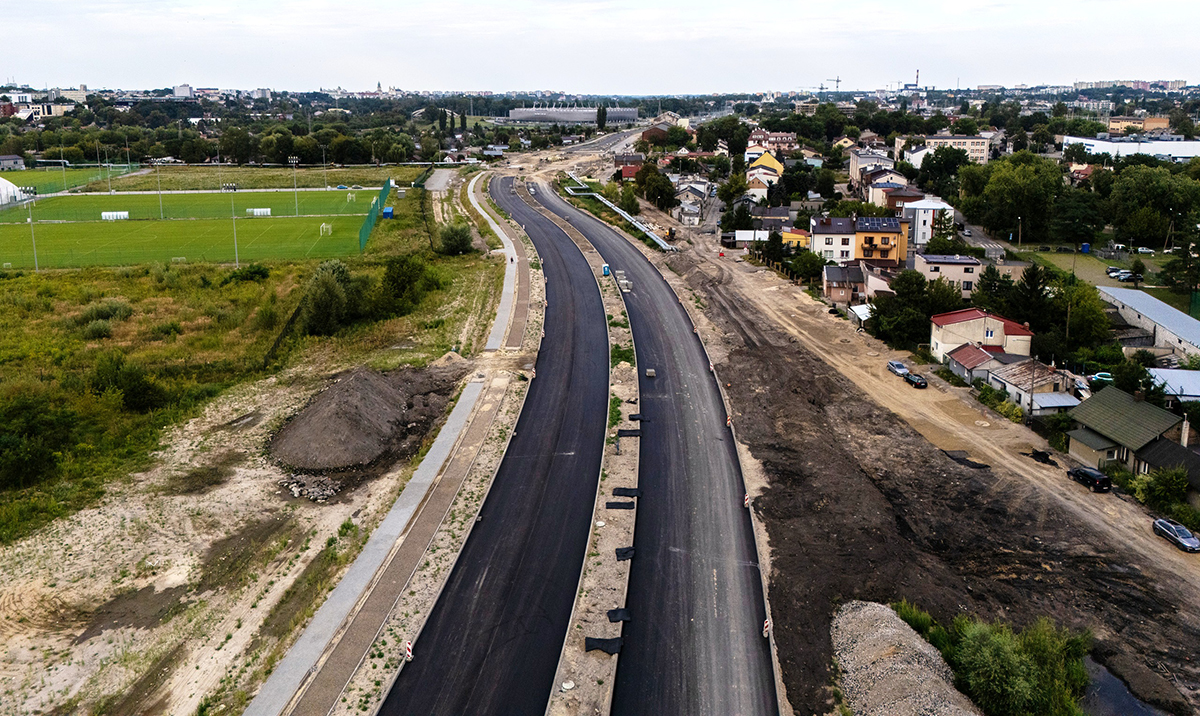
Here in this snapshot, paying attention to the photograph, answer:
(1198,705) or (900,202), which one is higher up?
(900,202)

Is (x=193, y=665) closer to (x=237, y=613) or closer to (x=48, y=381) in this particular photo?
(x=237, y=613)

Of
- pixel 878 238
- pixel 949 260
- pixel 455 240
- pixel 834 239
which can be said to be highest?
pixel 878 238

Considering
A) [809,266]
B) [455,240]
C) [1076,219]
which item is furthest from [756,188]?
[455,240]

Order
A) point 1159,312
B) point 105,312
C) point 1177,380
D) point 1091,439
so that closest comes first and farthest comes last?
point 1091,439, point 1177,380, point 1159,312, point 105,312

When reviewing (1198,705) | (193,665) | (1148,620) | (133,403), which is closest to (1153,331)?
(1148,620)

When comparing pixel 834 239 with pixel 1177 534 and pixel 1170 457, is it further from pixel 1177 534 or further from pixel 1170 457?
pixel 1177 534

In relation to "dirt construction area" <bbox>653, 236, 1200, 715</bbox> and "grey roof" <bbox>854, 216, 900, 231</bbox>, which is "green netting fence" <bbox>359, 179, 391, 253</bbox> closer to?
"dirt construction area" <bbox>653, 236, 1200, 715</bbox>
